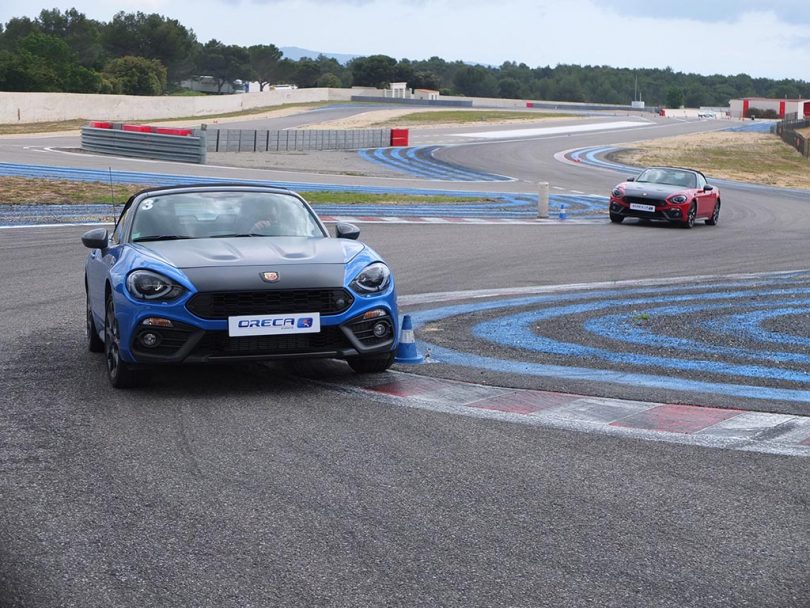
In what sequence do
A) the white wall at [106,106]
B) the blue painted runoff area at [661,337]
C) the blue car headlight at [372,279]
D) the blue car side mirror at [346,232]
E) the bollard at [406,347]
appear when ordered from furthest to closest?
the white wall at [106,106] → the blue car side mirror at [346,232] → the bollard at [406,347] → the blue painted runoff area at [661,337] → the blue car headlight at [372,279]

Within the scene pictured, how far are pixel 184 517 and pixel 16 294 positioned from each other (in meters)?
7.92

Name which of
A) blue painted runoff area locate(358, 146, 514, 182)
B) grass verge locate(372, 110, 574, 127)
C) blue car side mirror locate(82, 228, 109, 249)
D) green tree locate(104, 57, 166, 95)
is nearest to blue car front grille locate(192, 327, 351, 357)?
blue car side mirror locate(82, 228, 109, 249)

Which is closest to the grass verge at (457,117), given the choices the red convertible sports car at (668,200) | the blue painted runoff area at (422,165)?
the blue painted runoff area at (422,165)

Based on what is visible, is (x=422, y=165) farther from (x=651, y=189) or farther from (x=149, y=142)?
(x=651, y=189)

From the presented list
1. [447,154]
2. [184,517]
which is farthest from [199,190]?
[447,154]

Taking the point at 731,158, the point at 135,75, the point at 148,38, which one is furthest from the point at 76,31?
the point at 731,158

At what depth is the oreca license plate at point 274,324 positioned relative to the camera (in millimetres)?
7527

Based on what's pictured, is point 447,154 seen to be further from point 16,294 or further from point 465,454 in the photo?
point 465,454

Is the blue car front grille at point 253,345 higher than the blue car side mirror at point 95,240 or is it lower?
lower

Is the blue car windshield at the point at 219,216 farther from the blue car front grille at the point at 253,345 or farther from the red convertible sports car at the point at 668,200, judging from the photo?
the red convertible sports car at the point at 668,200

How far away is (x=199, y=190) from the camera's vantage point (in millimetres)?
9180

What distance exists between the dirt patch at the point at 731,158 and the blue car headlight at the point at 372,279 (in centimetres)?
3747

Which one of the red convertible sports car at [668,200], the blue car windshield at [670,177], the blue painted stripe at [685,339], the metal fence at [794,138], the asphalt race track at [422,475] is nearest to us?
the asphalt race track at [422,475]

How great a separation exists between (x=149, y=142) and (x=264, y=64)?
149 m
